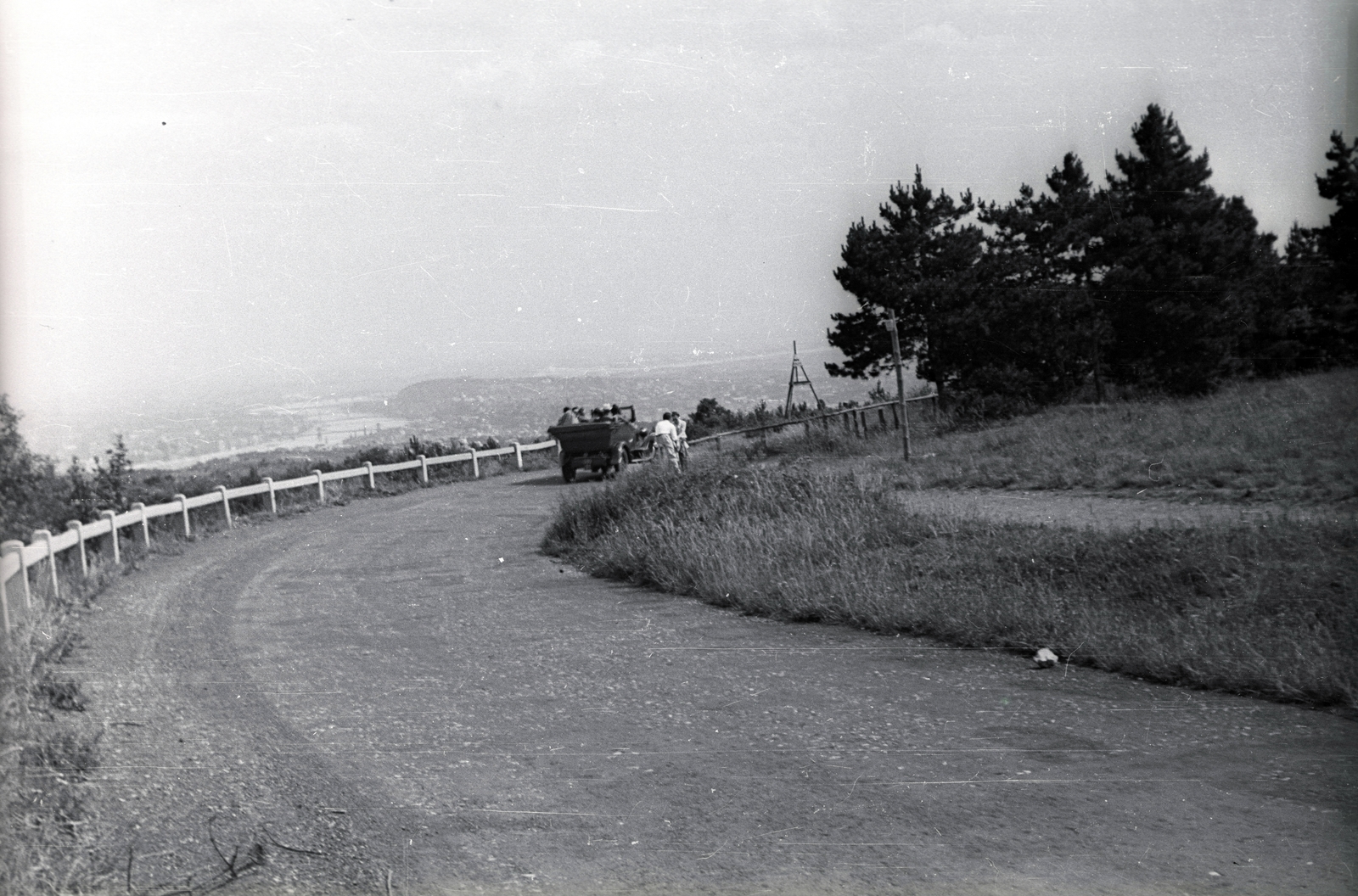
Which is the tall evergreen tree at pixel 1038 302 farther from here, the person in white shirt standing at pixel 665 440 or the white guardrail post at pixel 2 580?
the white guardrail post at pixel 2 580

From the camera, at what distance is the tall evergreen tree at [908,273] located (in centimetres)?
5144

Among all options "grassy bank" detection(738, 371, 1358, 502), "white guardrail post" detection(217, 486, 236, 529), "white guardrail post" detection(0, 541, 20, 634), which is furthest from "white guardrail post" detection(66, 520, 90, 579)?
"grassy bank" detection(738, 371, 1358, 502)

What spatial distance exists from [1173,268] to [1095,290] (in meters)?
4.78

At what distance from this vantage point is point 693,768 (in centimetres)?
590

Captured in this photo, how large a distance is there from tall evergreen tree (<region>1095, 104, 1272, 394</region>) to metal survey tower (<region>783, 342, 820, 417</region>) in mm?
13282

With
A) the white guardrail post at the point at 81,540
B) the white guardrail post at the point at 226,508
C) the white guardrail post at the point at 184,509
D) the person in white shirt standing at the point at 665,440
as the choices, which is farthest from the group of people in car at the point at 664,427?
the white guardrail post at the point at 184,509

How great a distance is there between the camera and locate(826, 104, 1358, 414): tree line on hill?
1735 inches

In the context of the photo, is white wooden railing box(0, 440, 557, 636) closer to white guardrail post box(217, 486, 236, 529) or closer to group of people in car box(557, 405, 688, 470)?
white guardrail post box(217, 486, 236, 529)

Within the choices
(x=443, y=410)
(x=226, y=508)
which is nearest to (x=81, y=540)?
(x=226, y=508)

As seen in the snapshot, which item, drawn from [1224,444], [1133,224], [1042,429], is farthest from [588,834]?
[1133,224]

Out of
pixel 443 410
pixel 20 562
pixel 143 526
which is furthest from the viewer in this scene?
pixel 443 410

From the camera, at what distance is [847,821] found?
500 centimetres

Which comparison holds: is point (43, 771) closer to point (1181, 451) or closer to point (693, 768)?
point (693, 768)

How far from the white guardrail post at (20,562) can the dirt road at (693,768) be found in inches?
51.9
